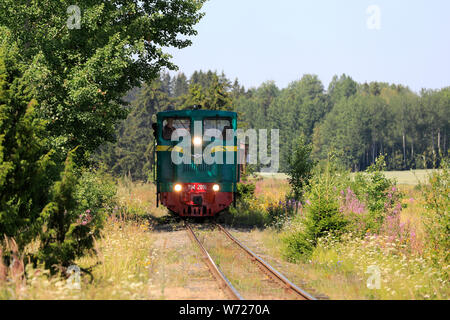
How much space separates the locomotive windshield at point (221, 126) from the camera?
53.2 feet

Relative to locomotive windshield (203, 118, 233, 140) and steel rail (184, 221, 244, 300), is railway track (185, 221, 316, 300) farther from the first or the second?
locomotive windshield (203, 118, 233, 140)

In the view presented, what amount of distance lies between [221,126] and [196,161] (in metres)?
1.49

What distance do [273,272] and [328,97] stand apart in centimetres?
12339

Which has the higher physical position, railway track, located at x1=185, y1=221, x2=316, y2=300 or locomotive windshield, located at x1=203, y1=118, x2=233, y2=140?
locomotive windshield, located at x1=203, y1=118, x2=233, y2=140

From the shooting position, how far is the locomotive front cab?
52.4 feet

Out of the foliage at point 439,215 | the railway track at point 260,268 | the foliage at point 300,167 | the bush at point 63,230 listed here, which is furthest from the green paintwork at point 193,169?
the bush at point 63,230

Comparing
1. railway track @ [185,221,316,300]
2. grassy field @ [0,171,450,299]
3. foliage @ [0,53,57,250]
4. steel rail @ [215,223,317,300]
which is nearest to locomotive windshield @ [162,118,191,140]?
grassy field @ [0,171,450,299]

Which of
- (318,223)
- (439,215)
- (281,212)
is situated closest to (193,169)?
(281,212)

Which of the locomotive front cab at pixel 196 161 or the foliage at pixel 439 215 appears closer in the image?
the foliage at pixel 439 215

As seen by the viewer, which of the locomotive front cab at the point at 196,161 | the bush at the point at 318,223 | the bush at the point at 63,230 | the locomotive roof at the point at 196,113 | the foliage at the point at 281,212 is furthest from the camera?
the locomotive roof at the point at 196,113

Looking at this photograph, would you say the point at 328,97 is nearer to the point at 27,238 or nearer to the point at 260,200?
the point at 260,200

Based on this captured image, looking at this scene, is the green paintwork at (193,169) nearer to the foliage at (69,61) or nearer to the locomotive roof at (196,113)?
the locomotive roof at (196,113)

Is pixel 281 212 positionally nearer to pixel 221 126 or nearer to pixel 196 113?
pixel 221 126
